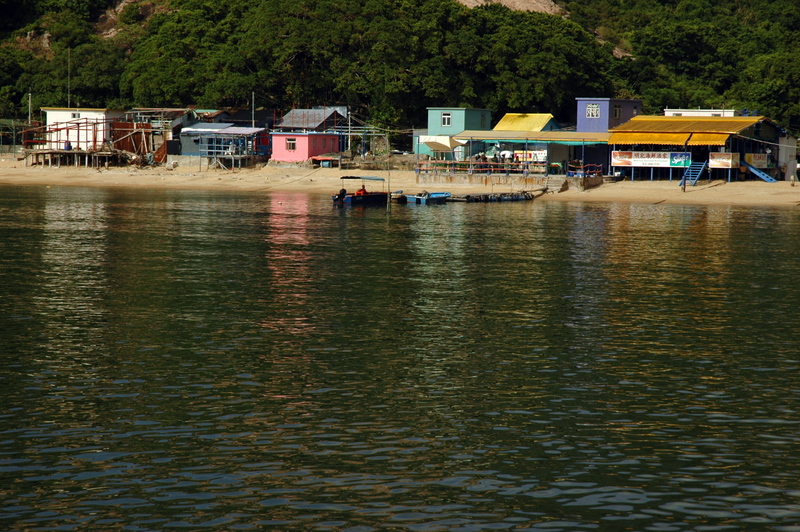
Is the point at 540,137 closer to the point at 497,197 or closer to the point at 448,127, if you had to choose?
the point at 497,197

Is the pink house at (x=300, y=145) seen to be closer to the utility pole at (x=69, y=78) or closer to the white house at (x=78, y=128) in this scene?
the white house at (x=78, y=128)

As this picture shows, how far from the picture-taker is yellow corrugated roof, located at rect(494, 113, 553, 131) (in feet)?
308

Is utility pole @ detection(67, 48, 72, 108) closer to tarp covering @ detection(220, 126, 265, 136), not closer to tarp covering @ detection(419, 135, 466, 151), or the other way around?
tarp covering @ detection(220, 126, 265, 136)

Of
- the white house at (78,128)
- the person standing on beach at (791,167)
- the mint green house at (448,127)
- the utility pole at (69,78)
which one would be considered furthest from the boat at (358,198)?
the utility pole at (69,78)

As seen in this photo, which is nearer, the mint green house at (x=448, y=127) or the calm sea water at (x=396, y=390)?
the calm sea water at (x=396, y=390)

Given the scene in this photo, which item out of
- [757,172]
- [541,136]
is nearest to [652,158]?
[757,172]

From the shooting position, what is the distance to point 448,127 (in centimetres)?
9594

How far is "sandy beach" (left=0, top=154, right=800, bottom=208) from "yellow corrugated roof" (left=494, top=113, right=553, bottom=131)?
10.6 metres

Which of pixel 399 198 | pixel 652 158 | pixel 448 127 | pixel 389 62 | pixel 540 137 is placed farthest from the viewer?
pixel 389 62

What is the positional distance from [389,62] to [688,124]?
1227 inches

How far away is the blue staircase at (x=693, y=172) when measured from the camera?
8125 centimetres

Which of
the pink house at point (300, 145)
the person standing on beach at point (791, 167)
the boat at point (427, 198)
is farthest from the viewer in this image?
the pink house at point (300, 145)

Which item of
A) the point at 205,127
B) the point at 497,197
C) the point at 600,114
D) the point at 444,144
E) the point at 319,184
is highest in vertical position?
the point at 600,114

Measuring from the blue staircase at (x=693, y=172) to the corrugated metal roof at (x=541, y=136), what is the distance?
24.5 feet
